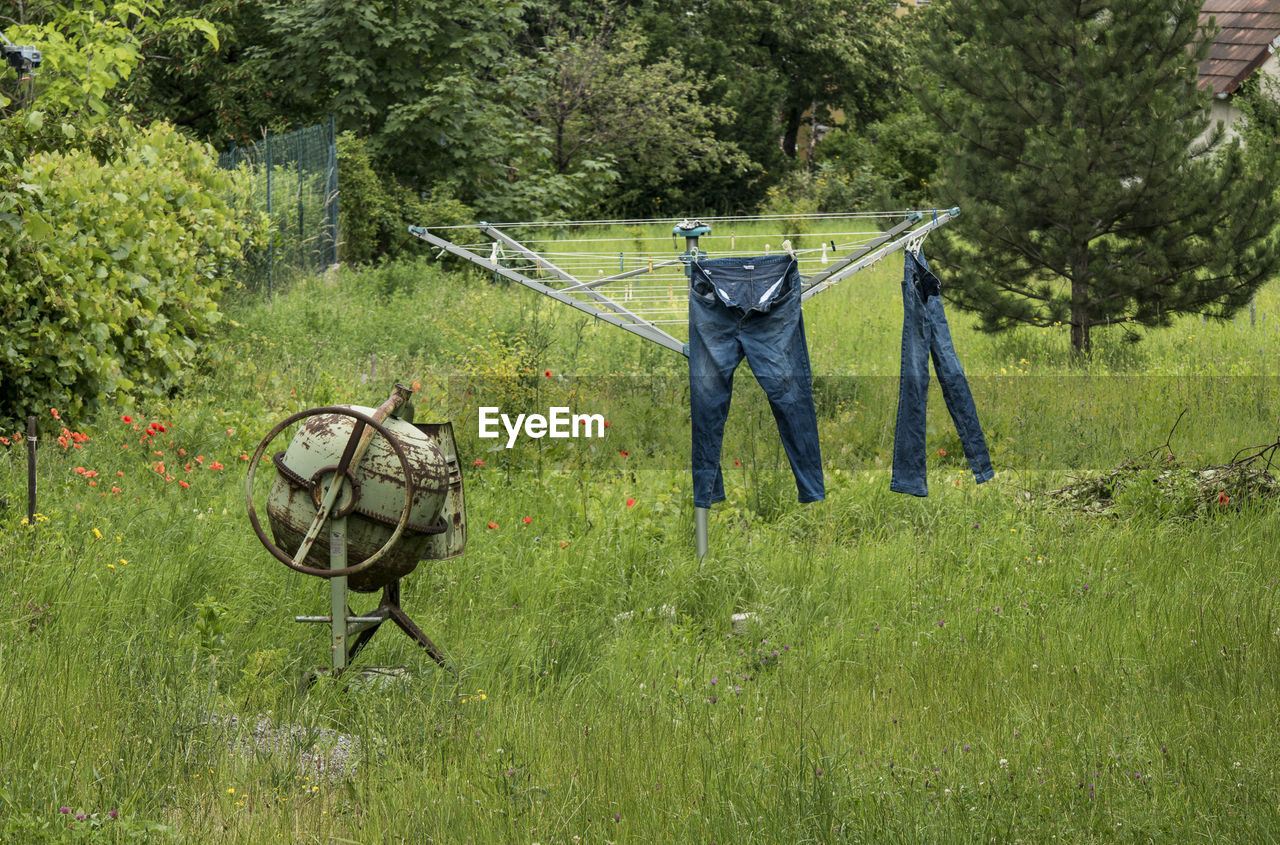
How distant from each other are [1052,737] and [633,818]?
1.54 m

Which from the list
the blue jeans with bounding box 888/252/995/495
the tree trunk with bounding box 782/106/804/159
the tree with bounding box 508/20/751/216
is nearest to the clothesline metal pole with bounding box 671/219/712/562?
the blue jeans with bounding box 888/252/995/495

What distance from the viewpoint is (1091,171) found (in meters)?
11.7

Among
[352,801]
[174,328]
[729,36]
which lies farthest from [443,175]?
[352,801]

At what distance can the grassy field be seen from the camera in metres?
3.60

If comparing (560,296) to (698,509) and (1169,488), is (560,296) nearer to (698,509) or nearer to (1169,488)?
(698,509)

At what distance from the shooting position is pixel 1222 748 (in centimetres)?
402

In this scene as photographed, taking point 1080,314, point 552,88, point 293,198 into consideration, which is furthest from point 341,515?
point 552,88

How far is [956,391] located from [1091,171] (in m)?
6.76

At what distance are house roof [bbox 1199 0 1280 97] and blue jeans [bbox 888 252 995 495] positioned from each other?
15.0 meters

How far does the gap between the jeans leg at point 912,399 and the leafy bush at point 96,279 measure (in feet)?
15.2

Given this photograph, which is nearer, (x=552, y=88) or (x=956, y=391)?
(x=956, y=391)

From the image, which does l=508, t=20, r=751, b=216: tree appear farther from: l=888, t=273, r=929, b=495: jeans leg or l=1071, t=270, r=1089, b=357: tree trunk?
l=888, t=273, r=929, b=495: jeans leg

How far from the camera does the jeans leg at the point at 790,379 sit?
5691 mm

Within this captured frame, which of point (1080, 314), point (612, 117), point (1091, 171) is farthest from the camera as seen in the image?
point (612, 117)
